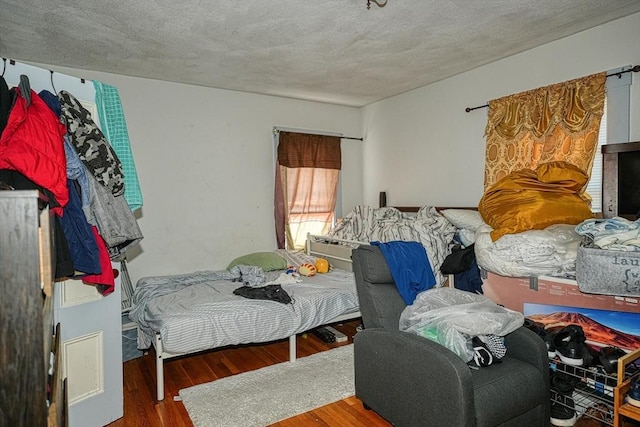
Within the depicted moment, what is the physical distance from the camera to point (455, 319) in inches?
76.7

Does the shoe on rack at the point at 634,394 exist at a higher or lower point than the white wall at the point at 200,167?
lower

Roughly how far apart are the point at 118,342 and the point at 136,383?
0.61 meters

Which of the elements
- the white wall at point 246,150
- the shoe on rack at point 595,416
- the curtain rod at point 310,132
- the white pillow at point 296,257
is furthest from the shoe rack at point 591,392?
the curtain rod at point 310,132

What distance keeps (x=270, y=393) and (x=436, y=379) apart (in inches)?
50.3

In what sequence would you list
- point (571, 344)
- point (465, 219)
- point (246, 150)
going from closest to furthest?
point (571, 344), point (465, 219), point (246, 150)

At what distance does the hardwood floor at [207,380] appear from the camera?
2211 millimetres

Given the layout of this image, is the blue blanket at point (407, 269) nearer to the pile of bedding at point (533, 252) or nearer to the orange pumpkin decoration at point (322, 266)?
the pile of bedding at point (533, 252)

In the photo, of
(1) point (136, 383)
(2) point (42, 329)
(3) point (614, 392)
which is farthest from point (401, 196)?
(2) point (42, 329)

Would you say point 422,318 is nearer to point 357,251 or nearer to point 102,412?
point 357,251

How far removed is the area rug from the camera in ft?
7.37

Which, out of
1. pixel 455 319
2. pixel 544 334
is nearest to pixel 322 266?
pixel 455 319

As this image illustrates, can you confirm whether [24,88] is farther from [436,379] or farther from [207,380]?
[436,379]

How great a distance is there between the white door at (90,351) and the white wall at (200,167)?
166 cm

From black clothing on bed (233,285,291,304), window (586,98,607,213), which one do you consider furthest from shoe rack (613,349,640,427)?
black clothing on bed (233,285,291,304)
